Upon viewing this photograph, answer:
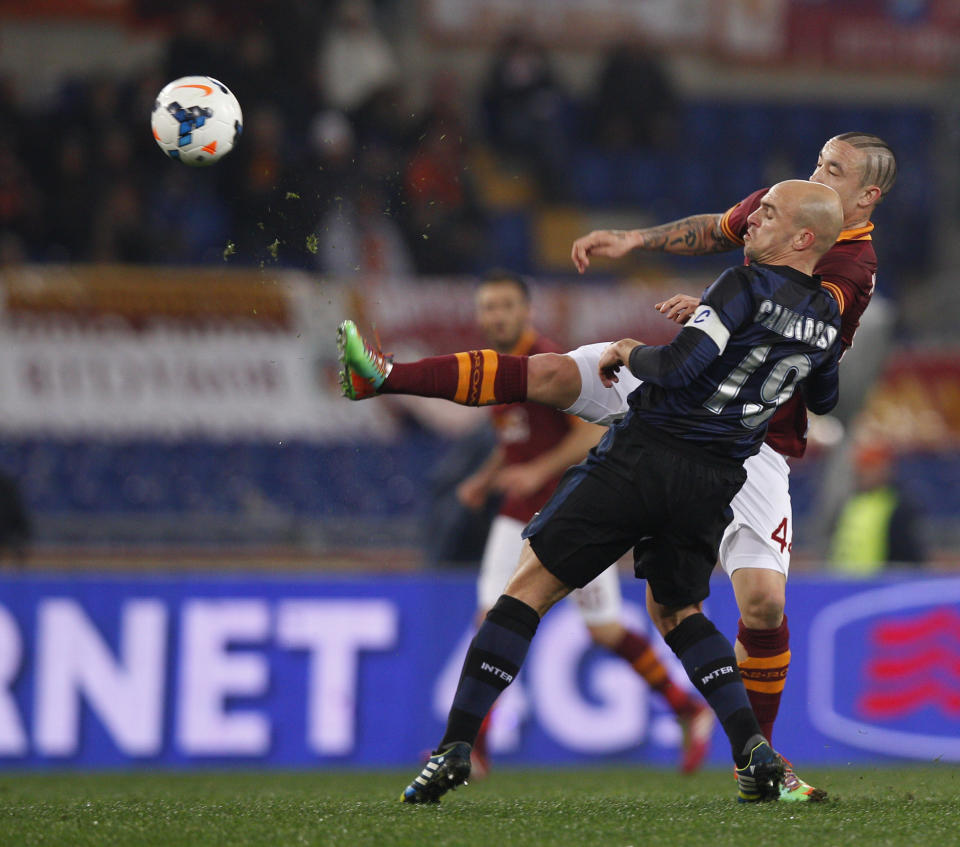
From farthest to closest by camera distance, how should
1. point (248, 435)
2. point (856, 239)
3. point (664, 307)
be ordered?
point (248, 435) < point (856, 239) < point (664, 307)

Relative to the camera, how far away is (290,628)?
7.80 metres

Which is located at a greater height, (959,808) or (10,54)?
(10,54)

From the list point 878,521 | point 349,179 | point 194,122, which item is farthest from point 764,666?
point 349,179

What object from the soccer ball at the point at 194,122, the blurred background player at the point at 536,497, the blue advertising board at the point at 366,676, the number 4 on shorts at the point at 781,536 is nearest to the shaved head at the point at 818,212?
the number 4 on shorts at the point at 781,536

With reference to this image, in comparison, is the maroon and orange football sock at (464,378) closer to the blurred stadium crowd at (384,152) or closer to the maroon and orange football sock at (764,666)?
the maroon and orange football sock at (764,666)

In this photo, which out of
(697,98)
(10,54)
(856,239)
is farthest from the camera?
(697,98)

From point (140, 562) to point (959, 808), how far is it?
6.39 metres

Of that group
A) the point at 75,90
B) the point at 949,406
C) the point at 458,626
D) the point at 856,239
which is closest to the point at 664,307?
the point at 856,239

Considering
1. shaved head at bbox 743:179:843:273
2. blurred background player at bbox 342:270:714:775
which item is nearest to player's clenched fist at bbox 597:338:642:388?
shaved head at bbox 743:179:843:273

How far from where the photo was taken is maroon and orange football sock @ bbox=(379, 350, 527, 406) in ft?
14.7

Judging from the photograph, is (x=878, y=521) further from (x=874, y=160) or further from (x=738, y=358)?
(x=738, y=358)

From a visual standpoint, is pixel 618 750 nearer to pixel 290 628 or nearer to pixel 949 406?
pixel 290 628

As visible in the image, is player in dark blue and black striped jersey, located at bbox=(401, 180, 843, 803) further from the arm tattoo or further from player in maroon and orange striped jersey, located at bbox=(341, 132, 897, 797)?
the arm tattoo

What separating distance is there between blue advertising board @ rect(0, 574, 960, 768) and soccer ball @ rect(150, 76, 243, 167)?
121 inches
